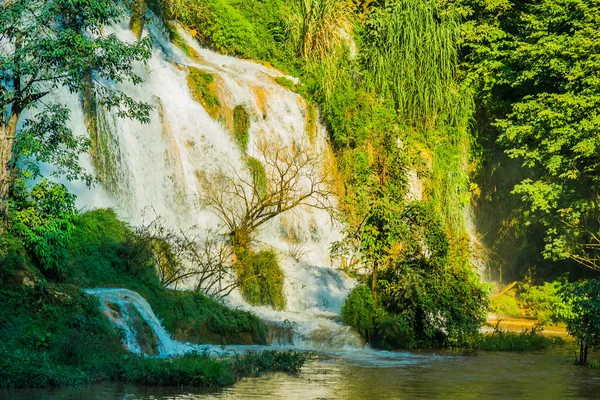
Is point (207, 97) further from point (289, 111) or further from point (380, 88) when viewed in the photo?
point (380, 88)

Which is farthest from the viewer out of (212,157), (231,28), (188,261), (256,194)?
(231,28)

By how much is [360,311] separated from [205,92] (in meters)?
9.40

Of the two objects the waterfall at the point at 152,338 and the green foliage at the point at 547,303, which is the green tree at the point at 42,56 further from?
the green foliage at the point at 547,303

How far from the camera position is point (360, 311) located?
18.5 m

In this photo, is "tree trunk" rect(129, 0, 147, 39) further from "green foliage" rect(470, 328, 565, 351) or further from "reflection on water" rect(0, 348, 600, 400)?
"green foliage" rect(470, 328, 565, 351)

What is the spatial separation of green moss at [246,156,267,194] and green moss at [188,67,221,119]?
5.56ft

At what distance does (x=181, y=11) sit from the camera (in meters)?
28.2

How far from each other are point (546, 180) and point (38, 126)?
17373 millimetres

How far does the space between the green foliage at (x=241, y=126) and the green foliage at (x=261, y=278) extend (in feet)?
16.5

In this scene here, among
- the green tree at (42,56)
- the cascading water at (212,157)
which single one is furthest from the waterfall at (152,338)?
the green tree at (42,56)

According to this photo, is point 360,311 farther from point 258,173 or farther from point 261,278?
point 258,173

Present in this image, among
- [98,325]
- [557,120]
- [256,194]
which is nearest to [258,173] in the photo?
[256,194]

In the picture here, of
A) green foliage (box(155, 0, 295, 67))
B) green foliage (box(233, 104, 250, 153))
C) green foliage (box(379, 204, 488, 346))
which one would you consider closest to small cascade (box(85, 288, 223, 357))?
green foliage (box(379, 204, 488, 346))

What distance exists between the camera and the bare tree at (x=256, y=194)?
70.5ft
